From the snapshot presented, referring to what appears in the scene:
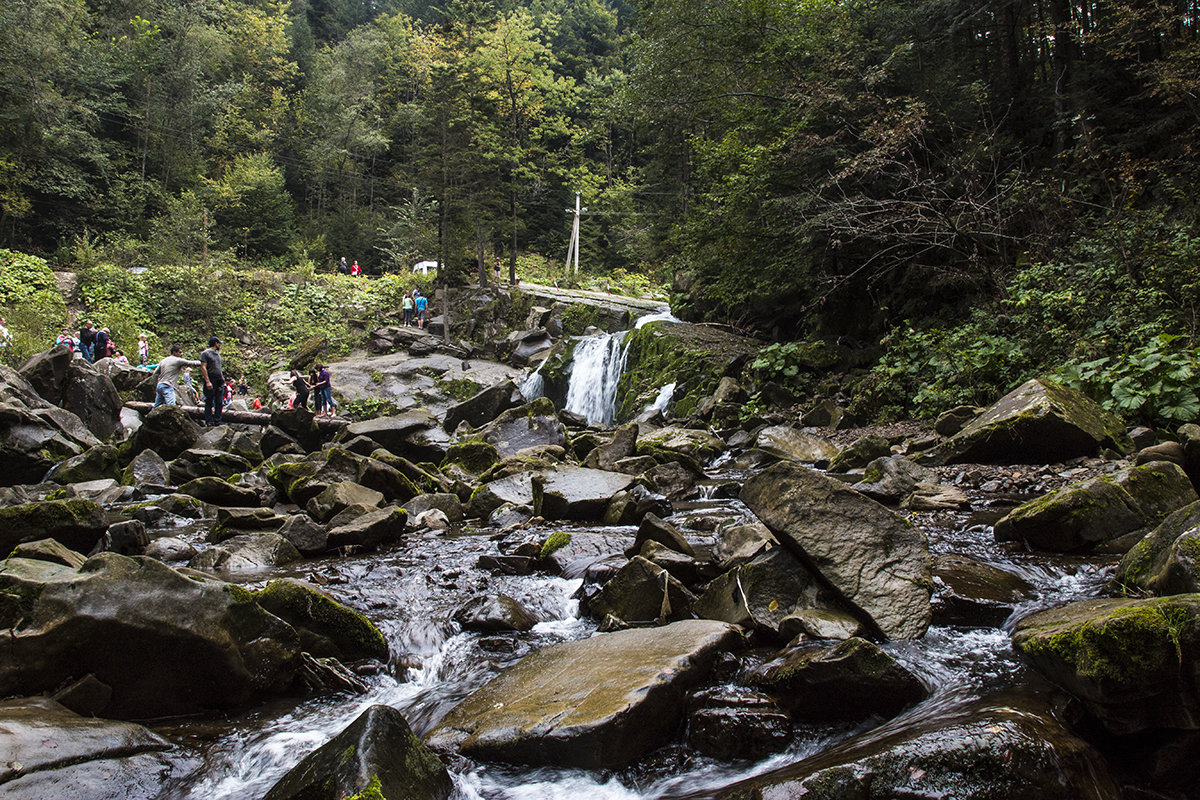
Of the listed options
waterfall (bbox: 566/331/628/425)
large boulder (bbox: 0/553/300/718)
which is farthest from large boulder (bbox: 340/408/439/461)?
large boulder (bbox: 0/553/300/718)

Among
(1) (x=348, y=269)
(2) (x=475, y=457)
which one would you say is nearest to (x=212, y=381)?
(2) (x=475, y=457)

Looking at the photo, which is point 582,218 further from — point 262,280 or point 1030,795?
point 1030,795

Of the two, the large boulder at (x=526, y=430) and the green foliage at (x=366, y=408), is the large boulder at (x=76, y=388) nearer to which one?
the green foliage at (x=366, y=408)

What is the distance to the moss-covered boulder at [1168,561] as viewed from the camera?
321 cm

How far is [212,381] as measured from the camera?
15.0 m

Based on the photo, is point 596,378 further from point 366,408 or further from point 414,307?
point 414,307

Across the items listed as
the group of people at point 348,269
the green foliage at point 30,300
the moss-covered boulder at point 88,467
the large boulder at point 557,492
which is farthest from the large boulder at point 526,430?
the group of people at point 348,269

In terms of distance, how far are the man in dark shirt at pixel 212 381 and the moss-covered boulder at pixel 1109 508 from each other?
49.6ft

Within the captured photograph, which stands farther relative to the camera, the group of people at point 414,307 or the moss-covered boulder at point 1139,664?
the group of people at point 414,307

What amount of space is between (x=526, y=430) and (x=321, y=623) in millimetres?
9396

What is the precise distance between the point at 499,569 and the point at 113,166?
146 ft

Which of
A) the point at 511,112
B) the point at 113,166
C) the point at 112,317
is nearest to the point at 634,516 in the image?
the point at 112,317

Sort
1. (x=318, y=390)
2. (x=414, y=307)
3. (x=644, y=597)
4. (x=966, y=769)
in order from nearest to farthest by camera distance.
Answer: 1. (x=966, y=769)
2. (x=644, y=597)
3. (x=318, y=390)
4. (x=414, y=307)

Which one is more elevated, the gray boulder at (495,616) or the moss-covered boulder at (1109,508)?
the moss-covered boulder at (1109,508)
